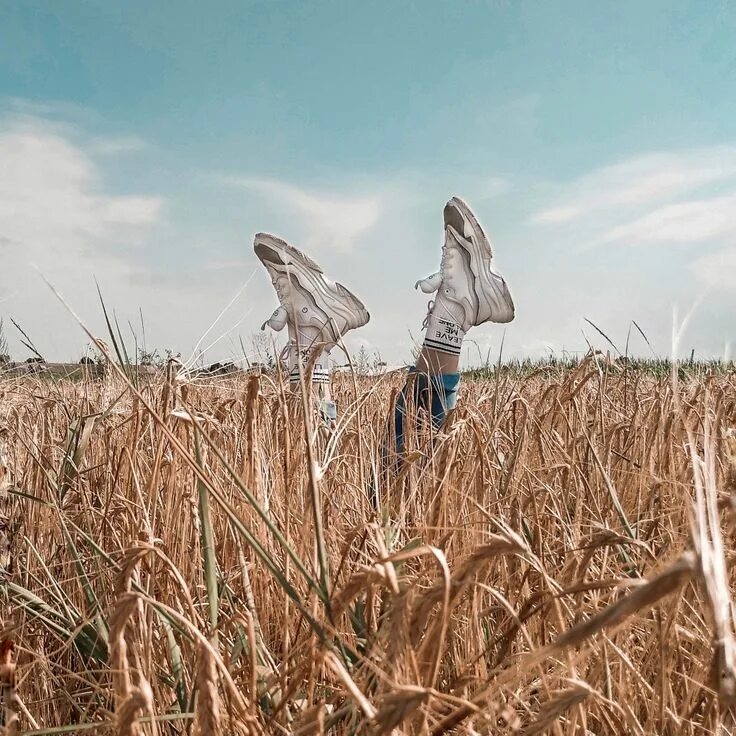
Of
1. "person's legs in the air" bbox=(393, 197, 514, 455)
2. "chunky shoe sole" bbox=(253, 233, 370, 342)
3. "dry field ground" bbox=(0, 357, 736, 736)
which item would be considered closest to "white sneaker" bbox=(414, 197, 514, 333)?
"person's legs in the air" bbox=(393, 197, 514, 455)

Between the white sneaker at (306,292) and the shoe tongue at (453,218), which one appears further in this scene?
the shoe tongue at (453,218)

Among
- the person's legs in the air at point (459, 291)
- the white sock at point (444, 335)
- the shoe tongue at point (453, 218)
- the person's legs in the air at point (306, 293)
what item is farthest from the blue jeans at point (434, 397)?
the shoe tongue at point (453, 218)

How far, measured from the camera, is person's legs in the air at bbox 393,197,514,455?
2604mm

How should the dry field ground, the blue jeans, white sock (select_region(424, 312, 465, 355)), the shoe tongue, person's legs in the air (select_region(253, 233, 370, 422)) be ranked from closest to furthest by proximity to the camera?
the dry field ground < the blue jeans < white sock (select_region(424, 312, 465, 355)) < person's legs in the air (select_region(253, 233, 370, 422)) < the shoe tongue

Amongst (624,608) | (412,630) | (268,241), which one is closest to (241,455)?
(412,630)

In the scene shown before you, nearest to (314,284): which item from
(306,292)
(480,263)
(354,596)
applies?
(306,292)

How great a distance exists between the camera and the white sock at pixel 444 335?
2.60 metres

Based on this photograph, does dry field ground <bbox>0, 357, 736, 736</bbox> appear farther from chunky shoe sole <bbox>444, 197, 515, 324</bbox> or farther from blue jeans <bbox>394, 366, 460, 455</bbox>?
chunky shoe sole <bbox>444, 197, 515, 324</bbox>

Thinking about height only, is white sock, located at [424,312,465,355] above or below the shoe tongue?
below

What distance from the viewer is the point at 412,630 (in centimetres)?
45

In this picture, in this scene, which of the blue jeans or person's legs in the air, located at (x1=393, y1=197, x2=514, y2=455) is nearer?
the blue jeans

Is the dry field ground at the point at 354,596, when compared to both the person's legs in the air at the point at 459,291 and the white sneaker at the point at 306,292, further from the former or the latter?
the white sneaker at the point at 306,292

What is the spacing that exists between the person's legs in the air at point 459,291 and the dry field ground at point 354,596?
3.17ft

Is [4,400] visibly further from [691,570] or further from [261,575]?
[691,570]
